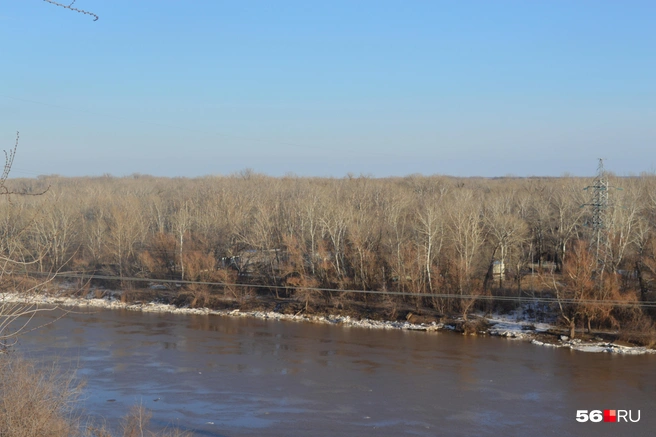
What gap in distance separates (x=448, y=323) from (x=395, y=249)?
4.01 m

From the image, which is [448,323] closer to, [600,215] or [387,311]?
[387,311]

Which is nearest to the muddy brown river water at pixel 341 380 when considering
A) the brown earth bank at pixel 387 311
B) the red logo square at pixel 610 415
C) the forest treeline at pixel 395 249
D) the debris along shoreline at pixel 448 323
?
the red logo square at pixel 610 415

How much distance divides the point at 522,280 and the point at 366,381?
39.1 feet

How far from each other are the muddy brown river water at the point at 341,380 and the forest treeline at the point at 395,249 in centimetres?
309

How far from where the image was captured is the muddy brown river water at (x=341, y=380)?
1101cm

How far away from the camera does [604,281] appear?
1942 centimetres

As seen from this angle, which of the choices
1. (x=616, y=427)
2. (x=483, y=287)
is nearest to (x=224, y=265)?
(x=483, y=287)

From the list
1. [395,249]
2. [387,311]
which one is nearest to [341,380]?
[387,311]

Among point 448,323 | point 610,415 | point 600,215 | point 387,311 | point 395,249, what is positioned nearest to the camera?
point 610,415

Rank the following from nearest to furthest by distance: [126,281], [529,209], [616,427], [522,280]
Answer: [616,427] < [522,280] < [126,281] < [529,209]

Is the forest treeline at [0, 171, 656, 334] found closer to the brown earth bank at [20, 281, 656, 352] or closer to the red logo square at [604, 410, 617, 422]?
the brown earth bank at [20, 281, 656, 352]

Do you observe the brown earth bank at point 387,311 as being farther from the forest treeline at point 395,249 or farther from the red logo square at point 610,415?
the red logo square at point 610,415

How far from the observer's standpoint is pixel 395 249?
23562 millimetres

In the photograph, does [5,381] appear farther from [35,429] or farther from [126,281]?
[126,281]
